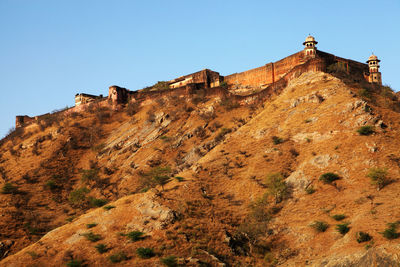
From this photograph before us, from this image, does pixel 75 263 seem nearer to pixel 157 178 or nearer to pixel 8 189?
pixel 157 178

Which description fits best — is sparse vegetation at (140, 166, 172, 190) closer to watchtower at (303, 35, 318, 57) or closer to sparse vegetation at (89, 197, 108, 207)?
sparse vegetation at (89, 197, 108, 207)

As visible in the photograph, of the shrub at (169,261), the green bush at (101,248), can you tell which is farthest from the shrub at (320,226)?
the green bush at (101,248)

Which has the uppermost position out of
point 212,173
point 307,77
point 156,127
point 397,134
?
point 307,77

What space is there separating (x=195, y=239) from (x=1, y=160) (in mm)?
35673

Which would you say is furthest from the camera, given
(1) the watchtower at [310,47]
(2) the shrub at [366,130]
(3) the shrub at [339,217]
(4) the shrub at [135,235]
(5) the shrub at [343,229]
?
(1) the watchtower at [310,47]

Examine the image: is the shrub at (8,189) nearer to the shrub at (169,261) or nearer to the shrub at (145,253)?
the shrub at (145,253)

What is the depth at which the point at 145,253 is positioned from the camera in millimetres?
25203

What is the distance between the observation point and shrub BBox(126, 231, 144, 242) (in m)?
26.8

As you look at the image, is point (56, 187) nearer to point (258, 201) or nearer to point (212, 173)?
point (212, 173)

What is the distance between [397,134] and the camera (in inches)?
1201

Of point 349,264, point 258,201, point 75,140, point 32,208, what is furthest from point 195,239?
point 75,140

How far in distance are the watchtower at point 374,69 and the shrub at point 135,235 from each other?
35845 mm

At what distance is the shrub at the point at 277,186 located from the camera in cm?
2903

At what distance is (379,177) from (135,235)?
16.3m
